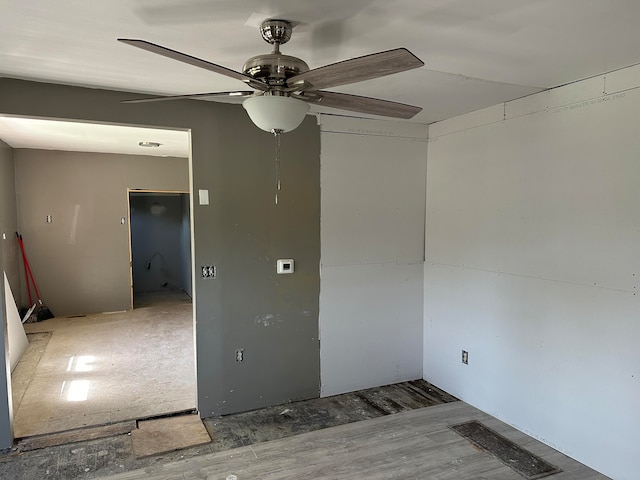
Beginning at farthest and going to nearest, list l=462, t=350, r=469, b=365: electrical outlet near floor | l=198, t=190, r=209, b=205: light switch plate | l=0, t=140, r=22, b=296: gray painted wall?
l=0, t=140, r=22, b=296: gray painted wall → l=462, t=350, r=469, b=365: electrical outlet near floor → l=198, t=190, r=209, b=205: light switch plate

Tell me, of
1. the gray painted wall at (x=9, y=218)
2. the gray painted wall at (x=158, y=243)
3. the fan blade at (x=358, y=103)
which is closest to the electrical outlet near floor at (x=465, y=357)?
the fan blade at (x=358, y=103)

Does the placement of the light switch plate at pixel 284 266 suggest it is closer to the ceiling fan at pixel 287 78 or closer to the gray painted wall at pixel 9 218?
the ceiling fan at pixel 287 78

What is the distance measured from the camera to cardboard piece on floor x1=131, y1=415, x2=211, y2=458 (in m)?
2.66

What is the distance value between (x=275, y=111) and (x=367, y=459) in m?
2.22

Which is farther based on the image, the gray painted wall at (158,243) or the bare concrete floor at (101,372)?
the gray painted wall at (158,243)

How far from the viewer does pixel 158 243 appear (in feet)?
27.3

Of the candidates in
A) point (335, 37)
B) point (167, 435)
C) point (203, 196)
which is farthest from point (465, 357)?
point (335, 37)

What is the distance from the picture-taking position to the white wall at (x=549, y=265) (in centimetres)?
231

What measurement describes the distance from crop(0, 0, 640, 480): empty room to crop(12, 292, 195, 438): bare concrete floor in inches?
1.5

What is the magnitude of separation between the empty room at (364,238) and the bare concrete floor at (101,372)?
0.04 meters

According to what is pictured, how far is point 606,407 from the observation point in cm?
240

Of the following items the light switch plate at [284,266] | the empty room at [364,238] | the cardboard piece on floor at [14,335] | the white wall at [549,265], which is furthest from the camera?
the cardboard piece on floor at [14,335]

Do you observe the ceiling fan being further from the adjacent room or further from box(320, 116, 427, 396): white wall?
the adjacent room

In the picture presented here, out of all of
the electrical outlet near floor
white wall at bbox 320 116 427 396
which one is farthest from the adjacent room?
the electrical outlet near floor
